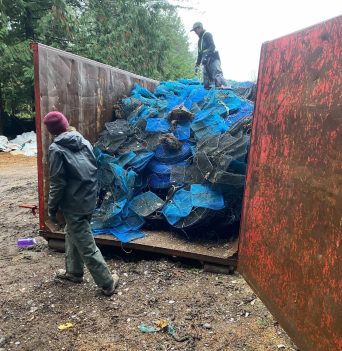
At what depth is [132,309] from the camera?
10.2ft

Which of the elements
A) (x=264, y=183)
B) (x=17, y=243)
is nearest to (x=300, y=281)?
(x=264, y=183)

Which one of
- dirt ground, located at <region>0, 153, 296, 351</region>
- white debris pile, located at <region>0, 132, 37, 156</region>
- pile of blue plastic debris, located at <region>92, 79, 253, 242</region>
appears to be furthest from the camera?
white debris pile, located at <region>0, 132, 37, 156</region>

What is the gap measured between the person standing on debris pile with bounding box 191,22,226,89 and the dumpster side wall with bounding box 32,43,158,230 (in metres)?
2.33

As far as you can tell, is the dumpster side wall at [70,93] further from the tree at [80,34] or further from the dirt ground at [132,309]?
the tree at [80,34]

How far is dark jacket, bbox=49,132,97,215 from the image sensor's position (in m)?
3.08

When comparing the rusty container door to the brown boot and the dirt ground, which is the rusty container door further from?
the brown boot

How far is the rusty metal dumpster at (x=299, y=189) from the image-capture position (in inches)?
64.1

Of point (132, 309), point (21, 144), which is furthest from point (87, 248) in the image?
point (21, 144)

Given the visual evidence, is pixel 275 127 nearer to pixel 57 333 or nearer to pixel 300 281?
pixel 300 281

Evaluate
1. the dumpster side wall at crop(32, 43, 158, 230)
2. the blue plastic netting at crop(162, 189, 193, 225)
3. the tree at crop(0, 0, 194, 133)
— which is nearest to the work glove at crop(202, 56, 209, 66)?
the dumpster side wall at crop(32, 43, 158, 230)

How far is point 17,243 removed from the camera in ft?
14.9

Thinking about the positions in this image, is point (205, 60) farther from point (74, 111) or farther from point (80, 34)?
point (80, 34)

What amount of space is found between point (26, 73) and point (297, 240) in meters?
12.4

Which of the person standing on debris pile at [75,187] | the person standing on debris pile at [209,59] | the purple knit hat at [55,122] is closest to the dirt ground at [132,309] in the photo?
the person standing on debris pile at [75,187]
